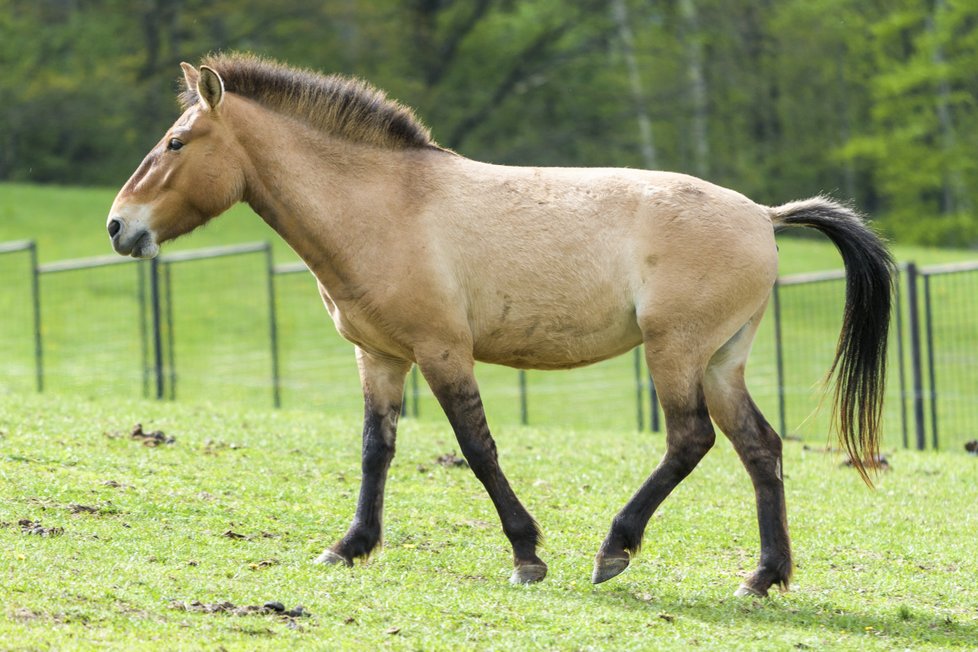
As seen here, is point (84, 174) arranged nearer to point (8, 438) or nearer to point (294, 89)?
point (8, 438)

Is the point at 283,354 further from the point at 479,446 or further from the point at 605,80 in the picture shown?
the point at 605,80

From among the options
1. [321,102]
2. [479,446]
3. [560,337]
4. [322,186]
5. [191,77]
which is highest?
[191,77]

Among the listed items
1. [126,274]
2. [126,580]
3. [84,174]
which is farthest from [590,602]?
[84,174]

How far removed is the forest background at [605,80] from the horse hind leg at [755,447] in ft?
110

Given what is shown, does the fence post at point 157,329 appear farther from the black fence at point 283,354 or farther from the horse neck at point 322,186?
the horse neck at point 322,186

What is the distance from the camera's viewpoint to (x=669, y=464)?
6980 mm

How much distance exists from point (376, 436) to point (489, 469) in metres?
0.78

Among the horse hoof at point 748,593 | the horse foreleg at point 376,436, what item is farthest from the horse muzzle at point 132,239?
the horse hoof at point 748,593

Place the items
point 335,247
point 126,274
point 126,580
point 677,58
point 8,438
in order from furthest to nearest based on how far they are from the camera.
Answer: point 677,58, point 126,274, point 8,438, point 335,247, point 126,580

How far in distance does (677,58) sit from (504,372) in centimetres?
2147

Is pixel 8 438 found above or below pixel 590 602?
above

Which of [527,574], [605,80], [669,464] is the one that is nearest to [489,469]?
[527,574]

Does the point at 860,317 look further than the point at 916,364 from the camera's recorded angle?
No

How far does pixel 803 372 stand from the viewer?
22.5 metres
